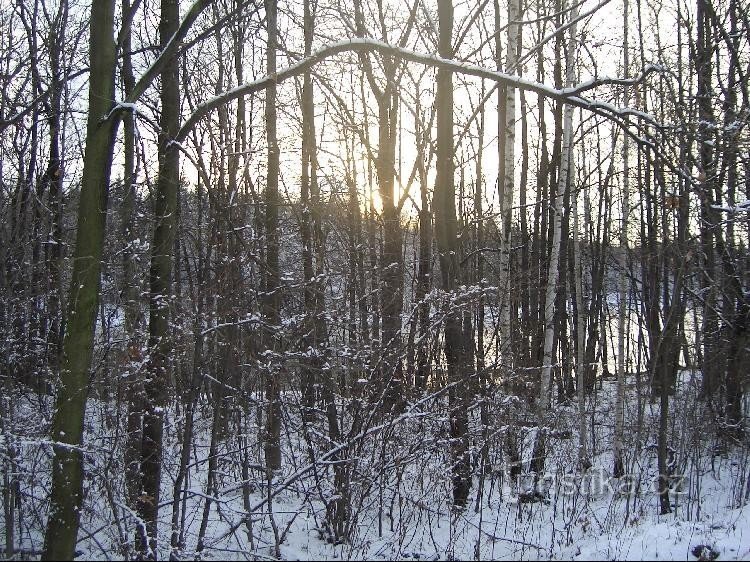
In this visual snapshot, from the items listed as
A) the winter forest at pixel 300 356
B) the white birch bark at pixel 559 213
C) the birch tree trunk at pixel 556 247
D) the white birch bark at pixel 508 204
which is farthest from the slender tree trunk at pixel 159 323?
the white birch bark at pixel 559 213

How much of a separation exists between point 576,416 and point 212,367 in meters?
9.86

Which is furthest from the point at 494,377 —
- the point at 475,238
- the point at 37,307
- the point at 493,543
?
the point at 475,238

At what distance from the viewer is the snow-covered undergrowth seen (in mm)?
4941

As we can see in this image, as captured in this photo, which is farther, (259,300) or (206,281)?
(259,300)

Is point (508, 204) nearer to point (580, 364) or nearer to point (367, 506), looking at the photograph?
point (580, 364)

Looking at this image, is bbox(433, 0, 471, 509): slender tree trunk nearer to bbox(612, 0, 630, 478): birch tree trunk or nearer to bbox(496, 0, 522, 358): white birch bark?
bbox(496, 0, 522, 358): white birch bark

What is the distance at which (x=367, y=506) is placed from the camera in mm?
5840

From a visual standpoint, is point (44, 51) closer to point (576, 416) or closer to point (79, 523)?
point (79, 523)

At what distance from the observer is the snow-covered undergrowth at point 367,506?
4941 millimetres

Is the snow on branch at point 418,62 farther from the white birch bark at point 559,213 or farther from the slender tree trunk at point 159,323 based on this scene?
the white birch bark at point 559,213

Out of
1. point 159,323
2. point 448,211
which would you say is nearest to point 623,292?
point 448,211

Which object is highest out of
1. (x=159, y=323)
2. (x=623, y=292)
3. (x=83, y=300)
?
(x=623, y=292)

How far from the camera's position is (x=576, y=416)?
13.0 meters

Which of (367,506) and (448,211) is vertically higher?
(448,211)
